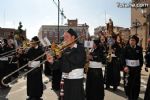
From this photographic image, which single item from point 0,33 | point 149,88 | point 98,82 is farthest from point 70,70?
point 0,33

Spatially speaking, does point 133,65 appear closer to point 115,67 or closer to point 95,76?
point 95,76

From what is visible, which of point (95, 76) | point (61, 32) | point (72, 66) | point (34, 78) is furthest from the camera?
point (61, 32)

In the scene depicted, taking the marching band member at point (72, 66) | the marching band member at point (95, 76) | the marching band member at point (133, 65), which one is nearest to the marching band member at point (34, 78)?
the marching band member at point (95, 76)

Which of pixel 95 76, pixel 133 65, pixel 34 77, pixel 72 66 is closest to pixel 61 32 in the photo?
pixel 34 77

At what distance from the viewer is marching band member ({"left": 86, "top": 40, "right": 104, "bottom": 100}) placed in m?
11.5

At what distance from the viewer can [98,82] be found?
459 inches

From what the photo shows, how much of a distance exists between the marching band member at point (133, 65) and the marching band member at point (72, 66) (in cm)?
375

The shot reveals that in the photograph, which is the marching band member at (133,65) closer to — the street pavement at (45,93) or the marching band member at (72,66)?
the street pavement at (45,93)

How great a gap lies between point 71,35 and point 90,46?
3.55 meters

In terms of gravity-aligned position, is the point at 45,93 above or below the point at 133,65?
below

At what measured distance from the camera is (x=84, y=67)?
34.4ft

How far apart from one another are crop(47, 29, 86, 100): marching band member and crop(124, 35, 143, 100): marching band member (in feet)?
12.3

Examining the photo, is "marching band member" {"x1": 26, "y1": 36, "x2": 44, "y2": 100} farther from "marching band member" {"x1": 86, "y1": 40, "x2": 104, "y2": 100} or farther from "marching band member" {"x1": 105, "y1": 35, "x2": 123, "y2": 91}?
"marching band member" {"x1": 105, "y1": 35, "x2": 123, "y2": 91}

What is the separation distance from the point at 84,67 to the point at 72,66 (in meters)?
2.36
